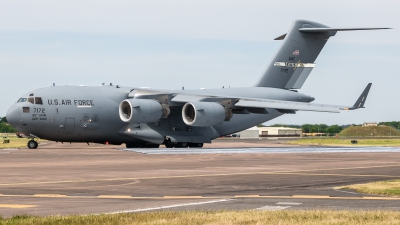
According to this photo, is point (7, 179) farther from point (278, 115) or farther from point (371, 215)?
point (278, 115)

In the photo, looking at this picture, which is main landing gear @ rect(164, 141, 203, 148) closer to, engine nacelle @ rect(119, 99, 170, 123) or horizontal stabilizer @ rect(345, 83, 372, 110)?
engine nacelle @ rect(119, 99, 170, 123)

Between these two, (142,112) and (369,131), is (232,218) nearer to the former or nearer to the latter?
(142,112)

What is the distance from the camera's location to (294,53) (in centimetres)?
5384

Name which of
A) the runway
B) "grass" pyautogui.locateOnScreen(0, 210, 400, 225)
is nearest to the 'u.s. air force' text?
the runway

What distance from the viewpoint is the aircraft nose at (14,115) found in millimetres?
44969

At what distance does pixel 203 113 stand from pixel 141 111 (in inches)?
157

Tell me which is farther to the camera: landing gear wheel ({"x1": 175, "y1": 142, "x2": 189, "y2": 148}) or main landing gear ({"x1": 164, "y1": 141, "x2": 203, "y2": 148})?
landing gear wheel ({"x1": 175, "y1": 142, "x2": 189, "y2": 148})

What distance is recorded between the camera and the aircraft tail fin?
175ft

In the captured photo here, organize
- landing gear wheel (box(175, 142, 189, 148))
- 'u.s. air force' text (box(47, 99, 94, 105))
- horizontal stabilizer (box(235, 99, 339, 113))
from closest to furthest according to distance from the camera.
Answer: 'u.s. air force' text (box(47, 99, 94, 105)), horizontal stabilizer (box(235, 99, 339, 113)), landing gear wheel (box(175, 142, 189, 148))

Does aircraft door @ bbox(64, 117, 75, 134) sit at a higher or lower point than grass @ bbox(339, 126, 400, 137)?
lower

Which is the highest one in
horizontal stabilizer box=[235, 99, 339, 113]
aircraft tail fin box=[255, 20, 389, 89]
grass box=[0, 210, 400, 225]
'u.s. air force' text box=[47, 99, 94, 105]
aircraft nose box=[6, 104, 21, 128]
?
aircraft tail fin box=[255, 20, 389, 89]

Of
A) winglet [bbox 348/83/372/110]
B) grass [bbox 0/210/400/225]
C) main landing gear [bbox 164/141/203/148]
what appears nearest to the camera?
grass [bbox 0/210/400/225]

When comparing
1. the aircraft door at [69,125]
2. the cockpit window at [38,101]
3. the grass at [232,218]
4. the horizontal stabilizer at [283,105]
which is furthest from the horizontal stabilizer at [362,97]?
the grass at [232,218]

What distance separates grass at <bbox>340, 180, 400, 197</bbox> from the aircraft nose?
29.7 meters
